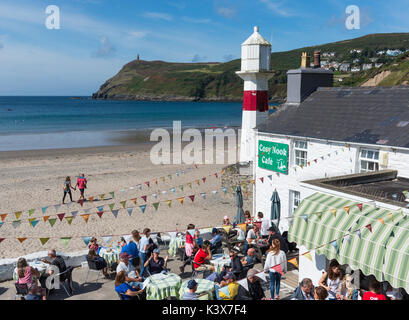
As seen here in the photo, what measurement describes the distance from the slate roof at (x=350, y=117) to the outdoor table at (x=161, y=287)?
7729 mm

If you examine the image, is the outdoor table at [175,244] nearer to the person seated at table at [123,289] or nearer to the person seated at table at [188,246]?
the person seated at table at [188,246]

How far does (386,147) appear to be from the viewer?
11.4m

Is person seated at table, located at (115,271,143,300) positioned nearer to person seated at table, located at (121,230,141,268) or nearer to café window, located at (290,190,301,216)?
person seated at table, located at (121,230,141,268)

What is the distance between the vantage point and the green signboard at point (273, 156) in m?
15.7

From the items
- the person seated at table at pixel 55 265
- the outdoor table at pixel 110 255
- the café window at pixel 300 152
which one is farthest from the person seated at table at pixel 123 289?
the café window at pixel 300 152

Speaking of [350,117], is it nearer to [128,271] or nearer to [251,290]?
[251,290]

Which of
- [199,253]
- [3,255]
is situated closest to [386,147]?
[199,253]

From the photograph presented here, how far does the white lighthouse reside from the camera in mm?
21781

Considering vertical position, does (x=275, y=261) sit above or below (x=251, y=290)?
above

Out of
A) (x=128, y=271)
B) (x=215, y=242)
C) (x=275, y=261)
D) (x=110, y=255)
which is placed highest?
(x=275, y=261)

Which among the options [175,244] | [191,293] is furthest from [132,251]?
[191,293]

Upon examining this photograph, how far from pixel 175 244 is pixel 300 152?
21.8 feet

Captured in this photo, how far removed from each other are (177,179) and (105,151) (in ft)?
59.5

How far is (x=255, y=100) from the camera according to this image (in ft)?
72.1
